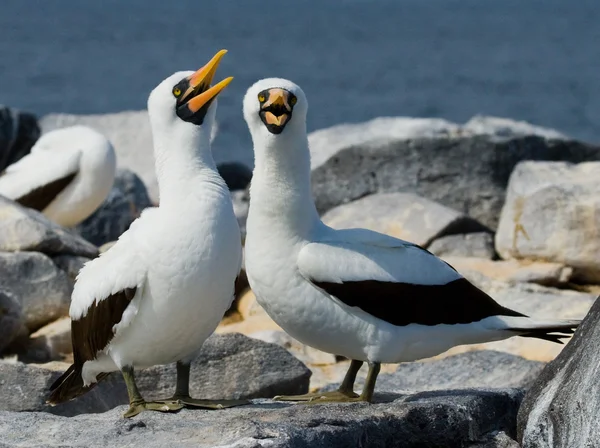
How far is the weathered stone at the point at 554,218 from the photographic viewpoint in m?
11.2

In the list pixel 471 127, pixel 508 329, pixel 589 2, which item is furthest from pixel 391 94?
pixel 589 2

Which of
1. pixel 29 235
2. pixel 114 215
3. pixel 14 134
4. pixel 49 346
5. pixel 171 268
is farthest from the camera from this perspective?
pixel 14 134

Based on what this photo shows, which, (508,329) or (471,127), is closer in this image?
(508,329)

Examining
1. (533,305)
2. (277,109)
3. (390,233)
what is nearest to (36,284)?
(390,233)

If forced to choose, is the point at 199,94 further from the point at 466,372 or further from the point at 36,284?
the point at 36,284

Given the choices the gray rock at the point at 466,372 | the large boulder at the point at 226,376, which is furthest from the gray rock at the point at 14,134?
the gray rock at the point at 466,372

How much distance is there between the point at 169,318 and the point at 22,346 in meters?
3.91

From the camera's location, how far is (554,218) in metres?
11.5

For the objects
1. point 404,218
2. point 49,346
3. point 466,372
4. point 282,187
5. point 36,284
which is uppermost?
point 282,187

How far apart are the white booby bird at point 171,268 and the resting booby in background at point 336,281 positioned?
0.77 feet

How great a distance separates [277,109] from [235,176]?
1010 cm

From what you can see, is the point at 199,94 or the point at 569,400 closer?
the point at 569,400

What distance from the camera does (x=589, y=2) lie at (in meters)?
111

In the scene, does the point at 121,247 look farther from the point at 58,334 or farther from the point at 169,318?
the point at 58,334
